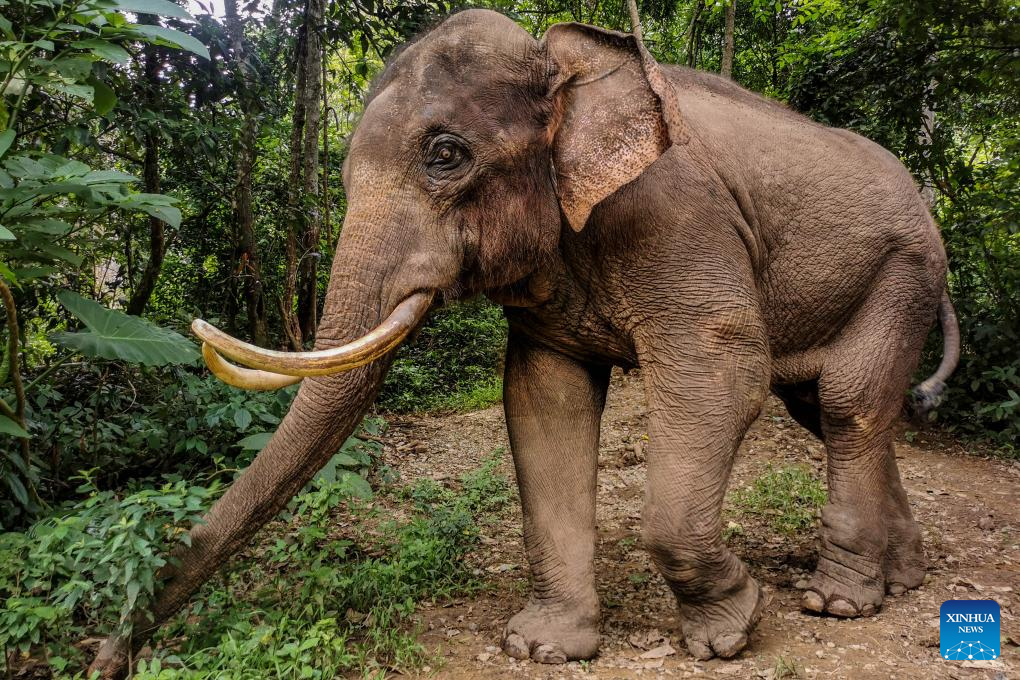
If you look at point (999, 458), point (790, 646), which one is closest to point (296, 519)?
point (790, 646)

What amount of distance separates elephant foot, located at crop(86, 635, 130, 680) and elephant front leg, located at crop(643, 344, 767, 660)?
6.54ft

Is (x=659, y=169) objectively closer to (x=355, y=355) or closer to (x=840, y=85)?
(x=355, y=355)

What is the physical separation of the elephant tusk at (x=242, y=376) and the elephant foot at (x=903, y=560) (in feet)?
10.8

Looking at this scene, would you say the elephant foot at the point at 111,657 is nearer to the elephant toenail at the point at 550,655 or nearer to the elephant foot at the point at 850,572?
the elephant toenail at the point at 550,655

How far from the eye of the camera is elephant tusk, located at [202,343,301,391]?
8.54 ft

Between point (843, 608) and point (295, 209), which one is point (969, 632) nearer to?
point (843, 608)

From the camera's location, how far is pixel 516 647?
3656 mm

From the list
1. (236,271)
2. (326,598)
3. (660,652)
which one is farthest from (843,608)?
(236,271)

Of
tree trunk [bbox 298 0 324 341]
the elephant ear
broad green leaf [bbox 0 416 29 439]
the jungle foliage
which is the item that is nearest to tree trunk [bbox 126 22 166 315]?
the jungle foliage

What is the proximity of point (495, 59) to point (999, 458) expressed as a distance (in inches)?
222

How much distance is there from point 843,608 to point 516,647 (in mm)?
1618

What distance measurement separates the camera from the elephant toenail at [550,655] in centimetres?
360

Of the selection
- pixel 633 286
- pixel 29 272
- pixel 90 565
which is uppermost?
pixel 633 286

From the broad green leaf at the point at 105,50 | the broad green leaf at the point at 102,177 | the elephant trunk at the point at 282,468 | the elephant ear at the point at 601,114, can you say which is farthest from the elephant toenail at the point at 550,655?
the broad green leaf at the point at 105,50
